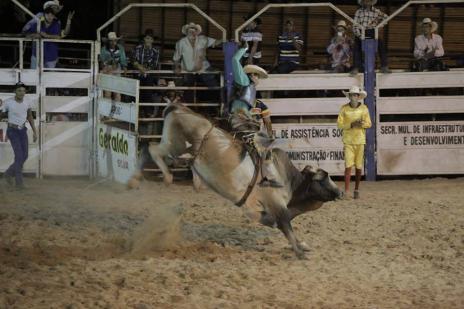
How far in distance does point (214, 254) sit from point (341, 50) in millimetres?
5883

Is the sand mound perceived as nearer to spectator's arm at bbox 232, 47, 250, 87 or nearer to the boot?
the boot

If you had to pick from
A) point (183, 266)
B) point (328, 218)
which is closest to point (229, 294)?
point (183, 266)

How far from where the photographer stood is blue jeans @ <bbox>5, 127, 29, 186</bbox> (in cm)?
1137

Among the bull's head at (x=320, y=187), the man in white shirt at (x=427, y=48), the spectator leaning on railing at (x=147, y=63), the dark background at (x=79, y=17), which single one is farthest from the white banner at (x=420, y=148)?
the dark background at (x=79, y=17)

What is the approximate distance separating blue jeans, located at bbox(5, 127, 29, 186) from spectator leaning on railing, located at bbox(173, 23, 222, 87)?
248 cm

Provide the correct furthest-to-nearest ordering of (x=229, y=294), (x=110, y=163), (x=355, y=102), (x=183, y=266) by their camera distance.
A: (x=110, y=163) < (x=355, y=102) < (x=183, y=266) < (x=229, y=294)

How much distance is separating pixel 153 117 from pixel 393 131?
3.68 metres

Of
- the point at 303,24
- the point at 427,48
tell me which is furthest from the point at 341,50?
the point at 303,24

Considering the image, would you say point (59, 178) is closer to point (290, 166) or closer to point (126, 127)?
point (126, 127)

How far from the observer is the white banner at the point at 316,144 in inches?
495

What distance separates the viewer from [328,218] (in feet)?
31.6

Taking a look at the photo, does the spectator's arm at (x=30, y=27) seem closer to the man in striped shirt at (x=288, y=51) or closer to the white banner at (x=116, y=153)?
the white banner at (x=116, y=153)

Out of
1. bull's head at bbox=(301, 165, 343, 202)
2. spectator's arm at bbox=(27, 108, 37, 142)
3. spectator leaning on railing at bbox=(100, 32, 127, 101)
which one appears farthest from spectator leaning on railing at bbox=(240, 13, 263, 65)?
bull's head at bbox=(301, 165, 343, 202)

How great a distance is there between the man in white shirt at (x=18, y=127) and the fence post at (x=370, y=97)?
4.98 meters
